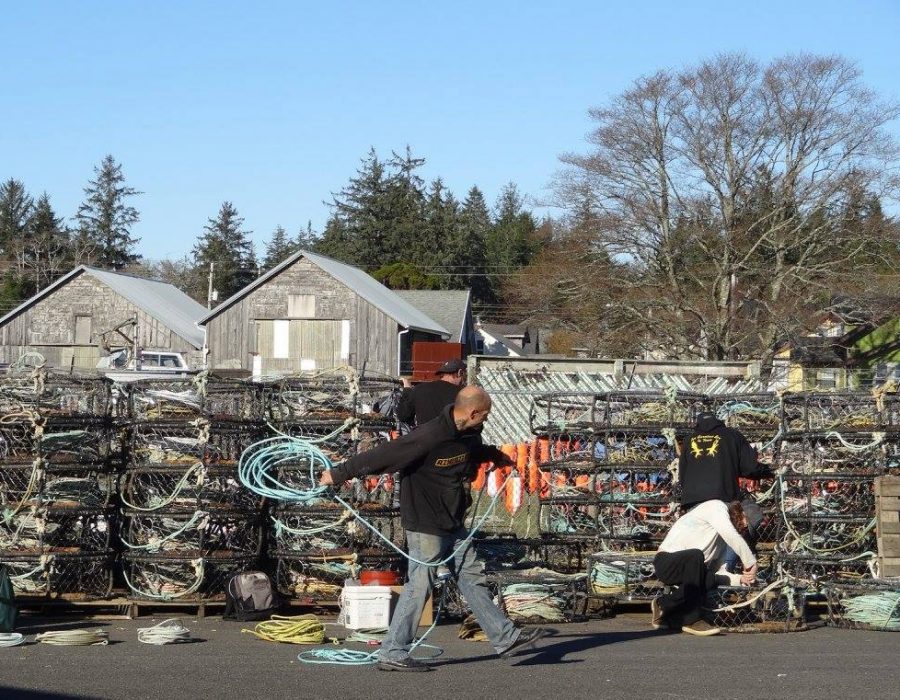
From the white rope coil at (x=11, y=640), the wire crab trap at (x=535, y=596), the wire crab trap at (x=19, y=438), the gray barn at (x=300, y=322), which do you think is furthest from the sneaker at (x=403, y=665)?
the gray barn at (x=300, y=322)

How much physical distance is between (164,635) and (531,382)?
16418 millimetres

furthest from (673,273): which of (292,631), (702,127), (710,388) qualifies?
(292,631)

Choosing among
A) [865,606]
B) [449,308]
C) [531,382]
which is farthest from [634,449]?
[449,308]

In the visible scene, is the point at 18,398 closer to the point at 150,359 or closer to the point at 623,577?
the point at 623,577

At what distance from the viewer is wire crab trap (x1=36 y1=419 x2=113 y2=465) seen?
10.2 metres

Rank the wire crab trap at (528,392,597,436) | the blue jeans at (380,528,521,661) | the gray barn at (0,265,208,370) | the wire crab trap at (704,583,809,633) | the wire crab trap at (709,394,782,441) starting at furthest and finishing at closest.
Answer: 1. the gray barn at (0,265,208,370)
2. the wire crab trap at (528,392,597,436)
3. the wire crab trap at (709,394,782,441)
4. the wire crab trap at (704,583,809,633)
5. the blue jeans at (380,528,521,661)

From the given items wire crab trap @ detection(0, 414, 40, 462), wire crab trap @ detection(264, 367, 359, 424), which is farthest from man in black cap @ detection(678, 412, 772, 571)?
wire crab trap @ detection(0, 414, 40, 462)

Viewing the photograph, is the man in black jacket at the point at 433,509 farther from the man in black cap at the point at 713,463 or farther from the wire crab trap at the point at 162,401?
the wire crab trap at the point at 162,401

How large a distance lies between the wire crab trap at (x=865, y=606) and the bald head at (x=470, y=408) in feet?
13.0

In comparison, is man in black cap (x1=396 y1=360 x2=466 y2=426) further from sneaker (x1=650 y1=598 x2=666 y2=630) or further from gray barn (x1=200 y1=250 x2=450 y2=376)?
gray barn (x1=200 y1=250 x2=450 y2=376)

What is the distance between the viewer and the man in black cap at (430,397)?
32.7 ft

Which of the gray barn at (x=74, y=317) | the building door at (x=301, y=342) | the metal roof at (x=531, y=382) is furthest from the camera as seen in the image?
the gray barn at (x=74, y=317)

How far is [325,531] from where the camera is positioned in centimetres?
1036

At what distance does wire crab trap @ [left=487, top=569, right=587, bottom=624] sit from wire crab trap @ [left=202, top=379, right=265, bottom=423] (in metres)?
2.59
